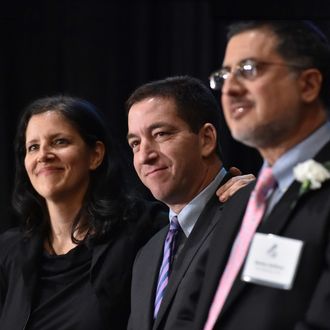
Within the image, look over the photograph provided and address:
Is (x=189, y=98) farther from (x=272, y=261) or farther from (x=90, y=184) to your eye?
(x=272, y=261)

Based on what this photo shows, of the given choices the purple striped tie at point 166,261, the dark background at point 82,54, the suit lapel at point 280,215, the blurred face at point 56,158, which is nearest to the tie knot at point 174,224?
the purple striped tie at point 166,261

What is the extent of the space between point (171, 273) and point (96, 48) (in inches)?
75.3

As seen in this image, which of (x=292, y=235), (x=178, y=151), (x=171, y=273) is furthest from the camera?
(x=178, y=151)

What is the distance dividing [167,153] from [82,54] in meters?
1.60

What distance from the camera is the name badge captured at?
1.51m

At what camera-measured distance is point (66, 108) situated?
290cm

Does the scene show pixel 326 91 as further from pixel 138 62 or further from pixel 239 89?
pixel 138 62

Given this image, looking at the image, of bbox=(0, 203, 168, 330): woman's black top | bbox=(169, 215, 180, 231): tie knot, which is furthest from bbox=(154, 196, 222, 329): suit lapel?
bbox=(0, 203, 168, 330): woman's black top

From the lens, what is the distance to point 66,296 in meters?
2.65

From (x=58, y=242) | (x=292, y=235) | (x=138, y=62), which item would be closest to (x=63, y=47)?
(x=138, y=62)

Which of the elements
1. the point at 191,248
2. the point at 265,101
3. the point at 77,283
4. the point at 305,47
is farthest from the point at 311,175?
the point at 77,283

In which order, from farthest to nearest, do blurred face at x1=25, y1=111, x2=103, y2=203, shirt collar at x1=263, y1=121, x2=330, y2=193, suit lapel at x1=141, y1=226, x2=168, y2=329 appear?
blurred face at x1=25, y1=111, x2=103, y2=203, suit lapel at x1=141, y1=226, x2=168, y2=329, shirt collar at x1=263, y1=121, x2=330, y2=193

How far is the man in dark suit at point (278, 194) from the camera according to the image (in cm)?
151

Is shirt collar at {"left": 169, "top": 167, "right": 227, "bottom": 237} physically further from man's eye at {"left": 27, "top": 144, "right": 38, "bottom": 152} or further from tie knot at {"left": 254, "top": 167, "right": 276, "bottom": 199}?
man's eye at {"left": 27, "top": 144, "right": 38, "bottom": 152}
